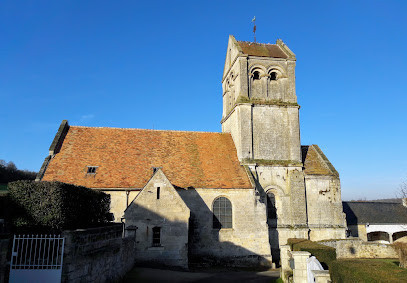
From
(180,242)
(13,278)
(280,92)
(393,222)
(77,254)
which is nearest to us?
(13,278)

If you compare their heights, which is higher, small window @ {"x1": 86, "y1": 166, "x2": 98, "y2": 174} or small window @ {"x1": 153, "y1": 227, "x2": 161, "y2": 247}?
small window @ {"x1": 86, "y1": 166, "x2": 98, "y2": 174}

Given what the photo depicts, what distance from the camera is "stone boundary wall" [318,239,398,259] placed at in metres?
23.6

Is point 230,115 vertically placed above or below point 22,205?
above

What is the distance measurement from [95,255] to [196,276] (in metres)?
7.82

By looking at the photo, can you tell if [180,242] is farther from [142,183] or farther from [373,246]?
[373,246]

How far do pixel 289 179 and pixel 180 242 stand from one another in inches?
406

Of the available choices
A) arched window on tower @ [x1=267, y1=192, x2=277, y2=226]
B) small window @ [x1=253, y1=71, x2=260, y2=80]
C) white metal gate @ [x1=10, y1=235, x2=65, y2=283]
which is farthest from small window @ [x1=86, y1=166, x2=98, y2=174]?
small window @ [x1=253, y1=71, x2=260, y2=80]

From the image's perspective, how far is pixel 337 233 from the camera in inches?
949

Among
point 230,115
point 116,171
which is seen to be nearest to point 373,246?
point 230,115

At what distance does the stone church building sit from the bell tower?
0.28ft

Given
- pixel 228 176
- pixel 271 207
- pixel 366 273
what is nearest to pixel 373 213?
pixel 271 207

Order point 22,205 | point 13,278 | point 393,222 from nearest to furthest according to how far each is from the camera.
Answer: point 13,278
point 22,205
point 393,222

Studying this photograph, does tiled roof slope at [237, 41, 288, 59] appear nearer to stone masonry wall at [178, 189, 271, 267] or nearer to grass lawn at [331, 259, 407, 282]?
stone masonry wall at [178, 189, 271, 267]

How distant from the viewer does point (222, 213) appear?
2202 cm
